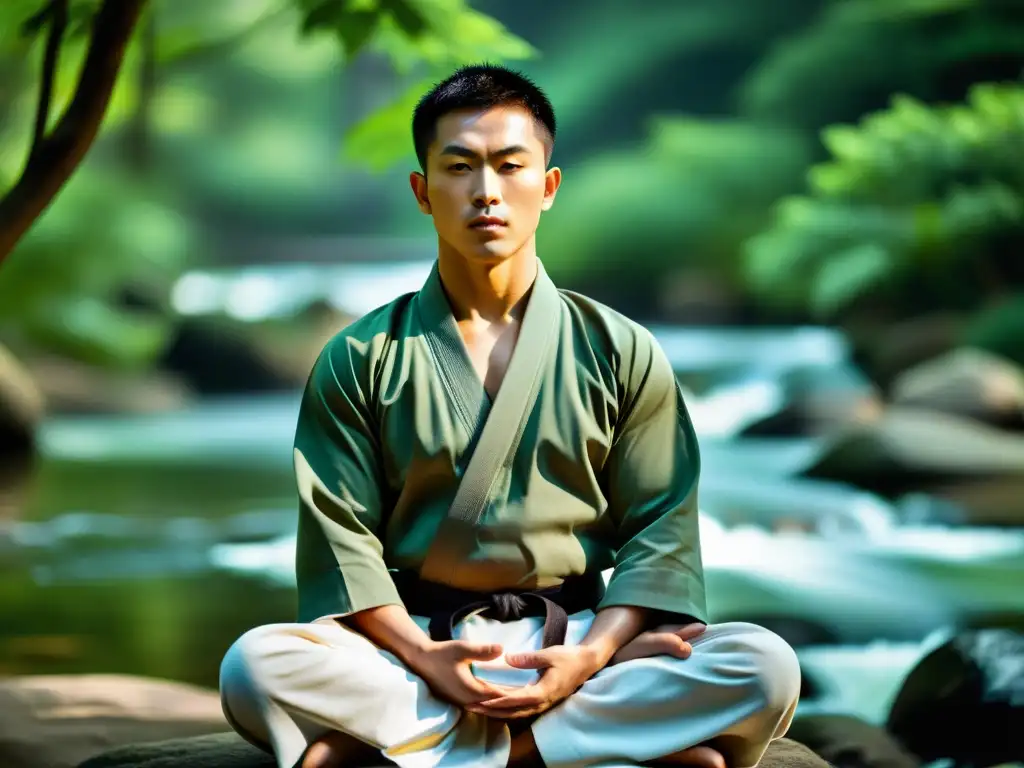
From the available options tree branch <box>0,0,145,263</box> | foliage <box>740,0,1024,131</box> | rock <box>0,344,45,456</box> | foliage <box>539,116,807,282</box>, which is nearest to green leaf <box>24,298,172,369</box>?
rock <box>0,344,45,456</box>

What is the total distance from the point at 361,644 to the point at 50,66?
3.83 feet

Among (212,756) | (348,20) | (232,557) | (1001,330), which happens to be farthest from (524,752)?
(1001,330)

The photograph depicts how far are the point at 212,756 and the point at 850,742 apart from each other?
56.8 inches

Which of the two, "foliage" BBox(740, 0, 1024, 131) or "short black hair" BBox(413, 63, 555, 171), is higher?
"foliage" BBox(740, 0, 1024, 131)

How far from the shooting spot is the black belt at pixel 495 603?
1.54 m

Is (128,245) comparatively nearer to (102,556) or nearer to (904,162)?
(102,556)

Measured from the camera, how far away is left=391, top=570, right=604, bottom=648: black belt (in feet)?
5.05

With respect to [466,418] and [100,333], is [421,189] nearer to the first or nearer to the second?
[466,418]

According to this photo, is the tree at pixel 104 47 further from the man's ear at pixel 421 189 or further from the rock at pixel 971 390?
the rock at pixel 971 390

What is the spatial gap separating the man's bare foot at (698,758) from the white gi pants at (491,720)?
13 millimetres

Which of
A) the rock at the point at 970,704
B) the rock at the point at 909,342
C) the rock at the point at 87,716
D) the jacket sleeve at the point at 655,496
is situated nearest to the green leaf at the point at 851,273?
the rock at the point at 909,342

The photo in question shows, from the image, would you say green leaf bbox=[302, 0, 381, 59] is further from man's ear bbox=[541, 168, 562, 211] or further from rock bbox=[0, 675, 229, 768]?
rock bbox=[0, 675, 229, 768]

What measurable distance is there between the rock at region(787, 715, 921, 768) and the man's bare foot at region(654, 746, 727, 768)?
3.71 feet

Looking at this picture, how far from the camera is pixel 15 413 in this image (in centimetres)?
562
